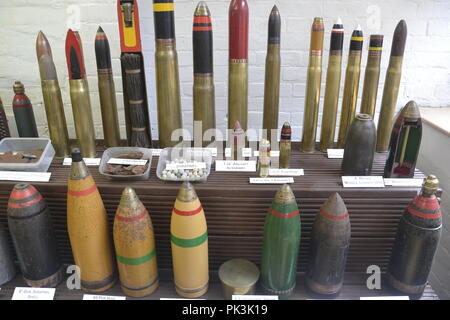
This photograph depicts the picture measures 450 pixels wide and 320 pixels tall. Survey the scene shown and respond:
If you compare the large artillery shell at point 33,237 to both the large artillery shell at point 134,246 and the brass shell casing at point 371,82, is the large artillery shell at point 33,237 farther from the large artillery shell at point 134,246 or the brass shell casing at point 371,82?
the brass shell casing at point 371,82

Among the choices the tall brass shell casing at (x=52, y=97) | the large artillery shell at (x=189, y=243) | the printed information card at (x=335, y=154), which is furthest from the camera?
the printed information card at (x=335, y=154)

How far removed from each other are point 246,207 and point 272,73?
0.45 metres

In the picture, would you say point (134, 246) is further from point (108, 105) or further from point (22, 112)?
point (22, 112)

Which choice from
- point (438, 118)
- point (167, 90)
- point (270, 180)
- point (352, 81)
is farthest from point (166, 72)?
point (438, 118)

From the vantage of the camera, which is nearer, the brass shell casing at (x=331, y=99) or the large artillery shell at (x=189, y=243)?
the large artillery shell at (x=189, y=243)

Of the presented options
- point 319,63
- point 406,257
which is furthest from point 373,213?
point 319,63

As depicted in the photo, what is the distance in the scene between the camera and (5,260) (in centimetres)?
99

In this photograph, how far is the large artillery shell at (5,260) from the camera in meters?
0.98

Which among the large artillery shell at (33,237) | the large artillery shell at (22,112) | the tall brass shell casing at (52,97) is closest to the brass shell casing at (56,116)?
the tall brass shell casing at (52,97)

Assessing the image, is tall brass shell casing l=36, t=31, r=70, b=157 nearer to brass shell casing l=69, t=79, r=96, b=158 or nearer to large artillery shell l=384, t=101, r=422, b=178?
brass shell casing l=69, t=79, r=96, b=158

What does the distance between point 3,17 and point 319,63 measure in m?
1.21

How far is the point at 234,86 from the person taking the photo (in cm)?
111

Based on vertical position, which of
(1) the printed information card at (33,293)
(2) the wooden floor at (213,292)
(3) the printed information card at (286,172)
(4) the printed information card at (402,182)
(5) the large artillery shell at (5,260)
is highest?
(3) the printed information card at (286,172)

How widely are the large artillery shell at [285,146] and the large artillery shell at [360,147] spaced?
0.53 feet
